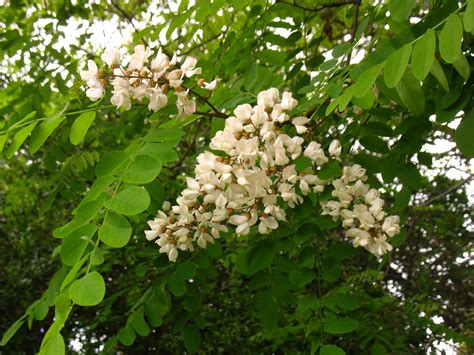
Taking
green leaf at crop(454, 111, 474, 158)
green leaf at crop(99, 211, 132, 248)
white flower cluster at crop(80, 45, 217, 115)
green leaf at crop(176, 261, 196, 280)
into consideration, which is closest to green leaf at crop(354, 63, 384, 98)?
green leaf at crop(454, 111, 474, 158)

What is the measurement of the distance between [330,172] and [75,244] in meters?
0.56

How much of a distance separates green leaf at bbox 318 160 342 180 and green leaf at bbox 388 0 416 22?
0.32m

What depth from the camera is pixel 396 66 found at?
104cm

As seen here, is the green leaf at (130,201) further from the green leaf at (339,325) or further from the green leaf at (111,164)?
the green leaf at (339,325)

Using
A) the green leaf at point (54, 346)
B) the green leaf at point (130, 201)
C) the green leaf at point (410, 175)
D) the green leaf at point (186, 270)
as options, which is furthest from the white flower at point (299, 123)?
the green leaf at point (186, 270)

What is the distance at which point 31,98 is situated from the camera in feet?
7.58

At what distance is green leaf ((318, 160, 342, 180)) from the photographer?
1318mm

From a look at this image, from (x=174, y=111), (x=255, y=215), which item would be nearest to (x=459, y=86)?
(x=255, y=215)

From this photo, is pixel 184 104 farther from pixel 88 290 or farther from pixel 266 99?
pixel 88 290

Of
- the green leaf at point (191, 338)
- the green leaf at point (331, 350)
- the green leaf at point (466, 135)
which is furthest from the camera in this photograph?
the green leaf at point (191, 338)

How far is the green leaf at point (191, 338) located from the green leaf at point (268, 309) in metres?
0.32

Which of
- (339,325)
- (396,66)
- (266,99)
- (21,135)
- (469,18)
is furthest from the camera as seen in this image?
(339,325)

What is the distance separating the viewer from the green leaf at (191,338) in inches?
73.7

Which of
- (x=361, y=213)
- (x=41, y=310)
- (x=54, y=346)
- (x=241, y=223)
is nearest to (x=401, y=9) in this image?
(x=361, y=213)
